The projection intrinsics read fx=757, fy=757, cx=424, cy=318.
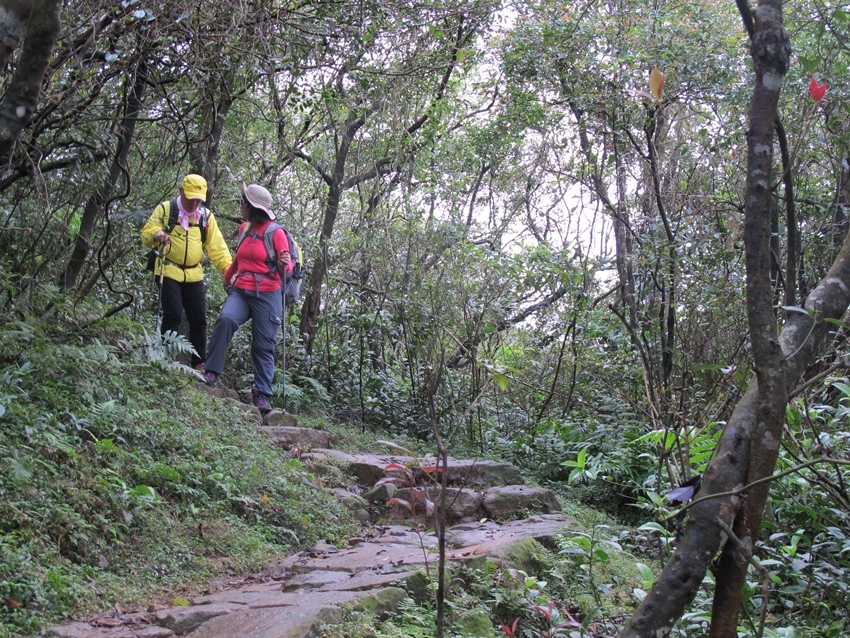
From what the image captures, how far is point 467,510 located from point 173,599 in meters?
3.00

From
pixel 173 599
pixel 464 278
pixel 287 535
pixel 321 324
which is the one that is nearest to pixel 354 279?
pixel 321 324

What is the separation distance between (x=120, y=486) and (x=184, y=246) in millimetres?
3643

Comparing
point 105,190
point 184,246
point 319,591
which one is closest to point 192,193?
point 184,246

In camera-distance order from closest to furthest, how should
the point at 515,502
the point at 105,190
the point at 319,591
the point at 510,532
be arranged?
the point at 319,591 → the point at 510,532 → the point at 515,502 → the point at 105,190

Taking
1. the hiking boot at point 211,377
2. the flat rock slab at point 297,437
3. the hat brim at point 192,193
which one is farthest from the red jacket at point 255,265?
the flat rock slab at point 297,437

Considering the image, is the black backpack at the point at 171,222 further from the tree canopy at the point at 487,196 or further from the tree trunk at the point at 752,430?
the tree trunk at the point at 752,430

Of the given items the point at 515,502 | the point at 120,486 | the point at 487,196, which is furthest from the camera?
the point at 487,196

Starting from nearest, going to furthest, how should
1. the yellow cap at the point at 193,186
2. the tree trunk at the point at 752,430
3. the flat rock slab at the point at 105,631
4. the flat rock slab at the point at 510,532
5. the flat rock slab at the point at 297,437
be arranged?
the tree trunk at the point at 752,430
the flat rock slab at the point at 105,631
the flat rock slab at the point at 510,532
the flat rock slab at the point at 297,437
the yellow cap at the point at 193,186

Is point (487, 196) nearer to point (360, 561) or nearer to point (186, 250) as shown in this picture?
point (186, 250)

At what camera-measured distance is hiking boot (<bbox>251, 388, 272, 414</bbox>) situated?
7.93 meters

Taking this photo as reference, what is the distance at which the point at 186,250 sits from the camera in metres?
7.73

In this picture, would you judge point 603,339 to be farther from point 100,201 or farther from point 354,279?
point 100,201

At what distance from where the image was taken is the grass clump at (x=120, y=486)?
148 inches

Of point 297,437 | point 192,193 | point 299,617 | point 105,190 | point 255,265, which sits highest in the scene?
point 192,193
